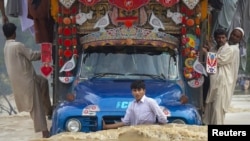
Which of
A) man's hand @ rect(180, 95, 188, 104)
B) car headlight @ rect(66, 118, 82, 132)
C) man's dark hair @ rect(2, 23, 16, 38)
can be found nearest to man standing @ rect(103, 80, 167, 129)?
car headlight @ rect(66, 118, 82, 132)

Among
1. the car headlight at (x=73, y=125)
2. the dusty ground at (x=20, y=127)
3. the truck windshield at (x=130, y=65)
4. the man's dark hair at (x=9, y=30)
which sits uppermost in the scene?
the man's dark hair at (x=9, y=30)

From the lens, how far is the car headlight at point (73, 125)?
22.4 ft

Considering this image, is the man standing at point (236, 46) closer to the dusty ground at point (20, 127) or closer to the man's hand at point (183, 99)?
the man's hand at point (183, 99)

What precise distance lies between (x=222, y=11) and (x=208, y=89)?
2.11m

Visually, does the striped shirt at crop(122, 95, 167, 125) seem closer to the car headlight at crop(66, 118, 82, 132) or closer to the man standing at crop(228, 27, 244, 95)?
the car headlight at crop(66, 118, 82, 132)

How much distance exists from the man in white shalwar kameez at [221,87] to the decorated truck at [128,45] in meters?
0.17

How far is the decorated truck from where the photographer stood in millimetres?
7918

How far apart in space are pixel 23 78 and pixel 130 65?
1584 mm

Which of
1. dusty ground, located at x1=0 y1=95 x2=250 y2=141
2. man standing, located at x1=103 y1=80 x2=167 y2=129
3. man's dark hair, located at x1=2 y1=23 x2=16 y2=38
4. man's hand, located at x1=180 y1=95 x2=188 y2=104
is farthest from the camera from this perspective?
dusty ground, located at x1=0 y1=95 x2=250 y2=141

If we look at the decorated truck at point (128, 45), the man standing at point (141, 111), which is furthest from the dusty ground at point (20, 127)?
the man standing at point (141, 111)

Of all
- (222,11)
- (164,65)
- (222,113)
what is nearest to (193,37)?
(164,65)

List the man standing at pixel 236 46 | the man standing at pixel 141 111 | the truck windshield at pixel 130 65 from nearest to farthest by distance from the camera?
the man standing at pixel 141 111, the truck windshield at pixel 130 65, the man standing at pixel 236 46

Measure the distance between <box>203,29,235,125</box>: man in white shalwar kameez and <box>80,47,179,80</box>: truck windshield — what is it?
0.58 meters

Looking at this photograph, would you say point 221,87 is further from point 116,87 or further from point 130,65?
point 116,87
